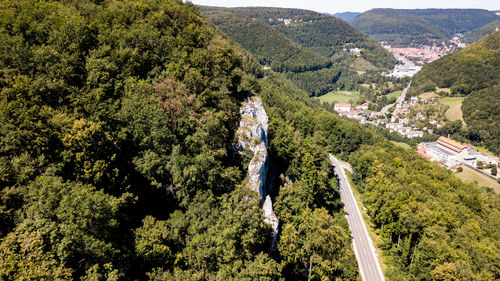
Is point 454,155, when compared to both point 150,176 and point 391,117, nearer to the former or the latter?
point 391,117

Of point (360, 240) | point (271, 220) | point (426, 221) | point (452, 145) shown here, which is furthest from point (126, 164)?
point (452, 145)

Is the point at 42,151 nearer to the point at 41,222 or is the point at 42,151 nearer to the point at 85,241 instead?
the point at 41,222

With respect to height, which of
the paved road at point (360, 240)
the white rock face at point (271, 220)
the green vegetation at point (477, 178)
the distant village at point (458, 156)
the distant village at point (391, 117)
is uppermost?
the white rock face at point (271, 220)

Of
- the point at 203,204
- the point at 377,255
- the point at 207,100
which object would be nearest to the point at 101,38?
the point at 207,100

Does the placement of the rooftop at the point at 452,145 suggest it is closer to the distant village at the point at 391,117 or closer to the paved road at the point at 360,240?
the distant village at the point at 391,117

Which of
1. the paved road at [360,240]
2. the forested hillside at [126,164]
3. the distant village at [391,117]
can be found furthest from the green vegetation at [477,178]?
the forested hillside at [126,164]

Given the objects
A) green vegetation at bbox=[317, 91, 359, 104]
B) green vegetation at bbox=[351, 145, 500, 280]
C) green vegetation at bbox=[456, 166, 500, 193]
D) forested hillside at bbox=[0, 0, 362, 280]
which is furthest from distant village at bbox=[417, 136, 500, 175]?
forested hillside at bbox=[0, 0, 362, 280]

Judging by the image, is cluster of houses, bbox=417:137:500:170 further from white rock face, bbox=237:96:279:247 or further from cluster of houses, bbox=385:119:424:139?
white rock face, bbox=237:96:279:247
